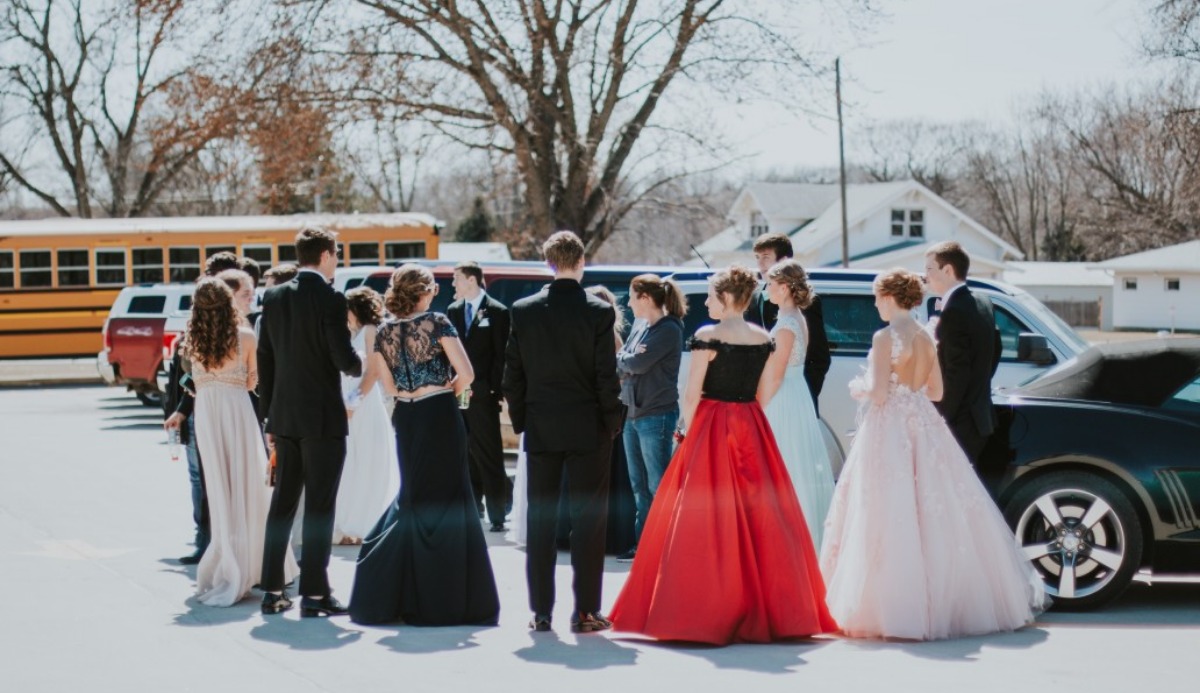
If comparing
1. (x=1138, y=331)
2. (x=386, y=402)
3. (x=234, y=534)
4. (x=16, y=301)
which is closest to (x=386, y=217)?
(x=16, y=301)

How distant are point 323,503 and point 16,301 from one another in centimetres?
2730

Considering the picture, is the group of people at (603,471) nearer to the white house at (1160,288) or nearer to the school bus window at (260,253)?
the school bus window at (260,253)

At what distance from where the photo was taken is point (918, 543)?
776cm

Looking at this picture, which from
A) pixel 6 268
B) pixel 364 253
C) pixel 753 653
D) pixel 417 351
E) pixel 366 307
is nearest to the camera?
pixel 753 653

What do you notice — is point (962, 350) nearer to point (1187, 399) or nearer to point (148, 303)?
point (1187, 399)

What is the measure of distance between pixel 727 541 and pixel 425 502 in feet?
5.85

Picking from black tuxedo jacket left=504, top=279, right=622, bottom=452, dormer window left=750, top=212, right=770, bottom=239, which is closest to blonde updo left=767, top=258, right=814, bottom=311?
black tuxedo jacket left=504, top=279, right=622, bottom=452

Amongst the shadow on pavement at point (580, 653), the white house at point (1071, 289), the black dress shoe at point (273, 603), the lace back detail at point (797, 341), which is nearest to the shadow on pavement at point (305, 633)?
the black dress shoe at point (273, 603)

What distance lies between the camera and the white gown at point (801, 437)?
31.1 feet

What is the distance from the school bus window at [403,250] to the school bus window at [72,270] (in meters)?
6.90

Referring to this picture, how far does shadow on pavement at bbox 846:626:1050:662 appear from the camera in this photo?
738cm

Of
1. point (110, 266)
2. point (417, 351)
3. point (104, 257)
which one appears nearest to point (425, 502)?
point (417, 351)

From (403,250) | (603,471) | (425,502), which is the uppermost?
(403,250)

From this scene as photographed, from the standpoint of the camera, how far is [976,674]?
6934 mm
